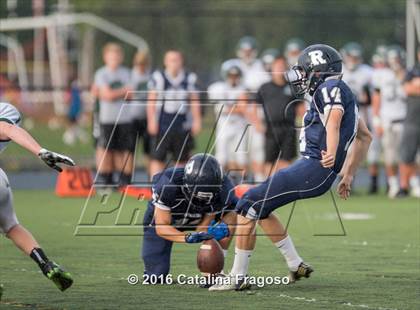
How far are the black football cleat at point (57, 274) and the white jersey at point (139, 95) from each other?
8.42m

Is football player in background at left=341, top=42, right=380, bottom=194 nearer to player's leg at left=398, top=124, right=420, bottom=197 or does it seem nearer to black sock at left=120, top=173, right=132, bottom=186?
player's leg at left=398, top=124, right=420, bottom=197

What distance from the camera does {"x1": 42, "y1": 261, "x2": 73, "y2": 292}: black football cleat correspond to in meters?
6.98

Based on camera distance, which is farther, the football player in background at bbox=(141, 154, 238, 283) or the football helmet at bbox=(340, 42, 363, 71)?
the football helmet at bbox=(340, 42, 363, 71)

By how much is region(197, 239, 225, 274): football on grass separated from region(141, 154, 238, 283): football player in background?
7 centimetres

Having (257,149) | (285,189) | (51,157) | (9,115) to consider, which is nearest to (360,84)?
(257,149)

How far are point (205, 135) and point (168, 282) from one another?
2160cm

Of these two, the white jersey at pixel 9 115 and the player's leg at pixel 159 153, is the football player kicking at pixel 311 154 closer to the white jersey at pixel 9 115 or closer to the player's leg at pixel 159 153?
the white jersey at pixel 9 115

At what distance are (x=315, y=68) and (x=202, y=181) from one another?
1122 millimetres

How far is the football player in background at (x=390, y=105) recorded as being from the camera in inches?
611

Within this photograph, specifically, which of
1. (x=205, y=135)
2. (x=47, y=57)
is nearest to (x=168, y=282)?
(x=205, y=135)

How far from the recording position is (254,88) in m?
16.2

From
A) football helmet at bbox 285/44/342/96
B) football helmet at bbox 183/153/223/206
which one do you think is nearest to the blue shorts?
football helmet at bbox 183/153/223/206

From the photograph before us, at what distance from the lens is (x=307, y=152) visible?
25.7 feet

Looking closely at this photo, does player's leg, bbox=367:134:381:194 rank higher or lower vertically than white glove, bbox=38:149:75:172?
lower
